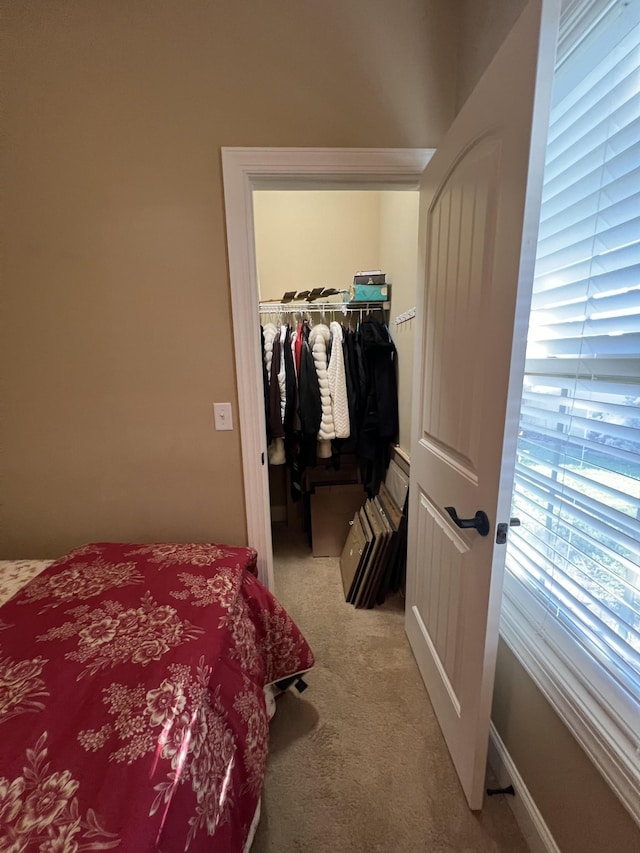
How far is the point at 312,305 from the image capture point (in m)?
2.36

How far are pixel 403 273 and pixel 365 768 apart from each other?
2259 millimetres

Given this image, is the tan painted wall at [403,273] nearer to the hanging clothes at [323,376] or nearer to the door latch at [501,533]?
the hanging clothes at [323,376]

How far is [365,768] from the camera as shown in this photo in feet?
3.88

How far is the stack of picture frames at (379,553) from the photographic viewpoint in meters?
1.88

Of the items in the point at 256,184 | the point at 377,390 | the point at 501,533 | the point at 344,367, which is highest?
the point at 256,184

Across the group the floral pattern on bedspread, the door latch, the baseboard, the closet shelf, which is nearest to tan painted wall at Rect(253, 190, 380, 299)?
the closet shelf

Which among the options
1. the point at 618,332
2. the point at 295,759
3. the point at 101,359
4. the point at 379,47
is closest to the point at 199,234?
the point at 101,359

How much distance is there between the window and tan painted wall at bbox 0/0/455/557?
593 millimetres

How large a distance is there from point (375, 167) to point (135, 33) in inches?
34.1

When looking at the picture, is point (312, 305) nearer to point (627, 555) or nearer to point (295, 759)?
point (627, 555)

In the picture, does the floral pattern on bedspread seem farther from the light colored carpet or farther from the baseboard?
the baseboard

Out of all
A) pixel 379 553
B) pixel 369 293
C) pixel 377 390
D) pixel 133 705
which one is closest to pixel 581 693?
pixel 133 705

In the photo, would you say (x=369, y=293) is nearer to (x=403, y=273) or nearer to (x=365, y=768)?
(x=403, y=273)

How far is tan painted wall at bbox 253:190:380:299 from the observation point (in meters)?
2.61
